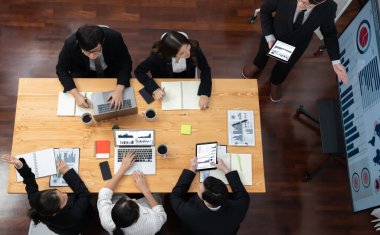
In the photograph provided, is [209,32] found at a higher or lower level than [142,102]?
higher

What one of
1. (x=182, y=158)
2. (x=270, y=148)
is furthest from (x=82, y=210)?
(x=270, y=148)

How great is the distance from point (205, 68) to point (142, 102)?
629mm

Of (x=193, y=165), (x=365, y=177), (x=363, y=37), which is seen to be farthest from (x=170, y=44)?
(x=365, y=177)

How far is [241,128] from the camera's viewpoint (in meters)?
2.91

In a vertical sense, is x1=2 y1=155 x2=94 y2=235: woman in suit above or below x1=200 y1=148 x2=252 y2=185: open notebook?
below

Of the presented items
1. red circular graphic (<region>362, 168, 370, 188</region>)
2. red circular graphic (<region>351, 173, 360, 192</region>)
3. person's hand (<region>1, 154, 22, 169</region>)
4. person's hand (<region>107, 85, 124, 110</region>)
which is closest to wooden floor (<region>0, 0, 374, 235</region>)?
red circular graphic (<region>351, 173, 360, 192</region>)

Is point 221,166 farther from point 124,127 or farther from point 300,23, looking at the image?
point 300,23

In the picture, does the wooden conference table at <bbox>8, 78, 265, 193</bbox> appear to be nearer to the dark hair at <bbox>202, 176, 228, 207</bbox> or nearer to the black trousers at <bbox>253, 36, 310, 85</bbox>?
the dark hair at <bbox>202, 176, 228, 207</bbox>

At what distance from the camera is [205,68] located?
3.09 metres

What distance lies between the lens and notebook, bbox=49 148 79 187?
2699 millimetres

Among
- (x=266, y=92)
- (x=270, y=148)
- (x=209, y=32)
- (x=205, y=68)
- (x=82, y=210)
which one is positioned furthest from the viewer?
(x=209, y=32)

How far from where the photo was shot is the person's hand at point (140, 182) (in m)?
2.69

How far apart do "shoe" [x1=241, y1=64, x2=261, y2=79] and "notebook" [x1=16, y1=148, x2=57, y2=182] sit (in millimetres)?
2379

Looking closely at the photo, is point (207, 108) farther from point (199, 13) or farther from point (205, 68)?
point (199, 13)
